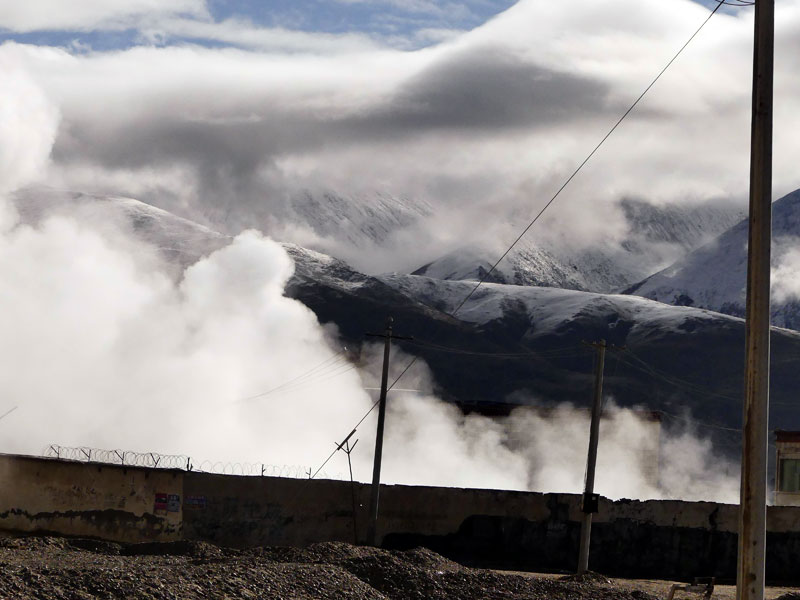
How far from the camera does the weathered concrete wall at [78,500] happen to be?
3553cm

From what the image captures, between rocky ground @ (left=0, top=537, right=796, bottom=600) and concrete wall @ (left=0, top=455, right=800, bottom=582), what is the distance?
4.20 metres

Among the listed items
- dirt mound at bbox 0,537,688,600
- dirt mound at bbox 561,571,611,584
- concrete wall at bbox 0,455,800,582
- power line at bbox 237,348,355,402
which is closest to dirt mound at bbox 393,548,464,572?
dirt mound at bbox 0,537,688,600

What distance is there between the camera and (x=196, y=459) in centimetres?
6375

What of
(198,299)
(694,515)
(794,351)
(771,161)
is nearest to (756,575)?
(771,161)

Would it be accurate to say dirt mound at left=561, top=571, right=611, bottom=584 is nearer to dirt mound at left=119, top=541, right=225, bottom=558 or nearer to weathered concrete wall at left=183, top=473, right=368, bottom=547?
dirt mound at left=119, top=541, right=225, bottom=558

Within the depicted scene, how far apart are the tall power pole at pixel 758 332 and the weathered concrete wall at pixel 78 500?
25.9m

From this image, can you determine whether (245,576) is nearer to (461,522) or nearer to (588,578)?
(588,578)

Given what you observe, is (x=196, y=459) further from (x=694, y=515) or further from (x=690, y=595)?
(x=690, y=595)

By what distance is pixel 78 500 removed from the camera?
35625 millimetres

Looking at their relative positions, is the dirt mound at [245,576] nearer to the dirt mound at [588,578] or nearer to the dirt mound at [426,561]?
the dirt mound at [426,561]

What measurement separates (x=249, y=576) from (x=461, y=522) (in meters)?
16.6

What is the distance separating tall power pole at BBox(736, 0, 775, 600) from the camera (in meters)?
12.4

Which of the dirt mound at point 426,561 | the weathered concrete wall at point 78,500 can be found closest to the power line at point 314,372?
the weathered concrete wall at point 78,500

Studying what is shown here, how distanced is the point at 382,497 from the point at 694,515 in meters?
9.63
